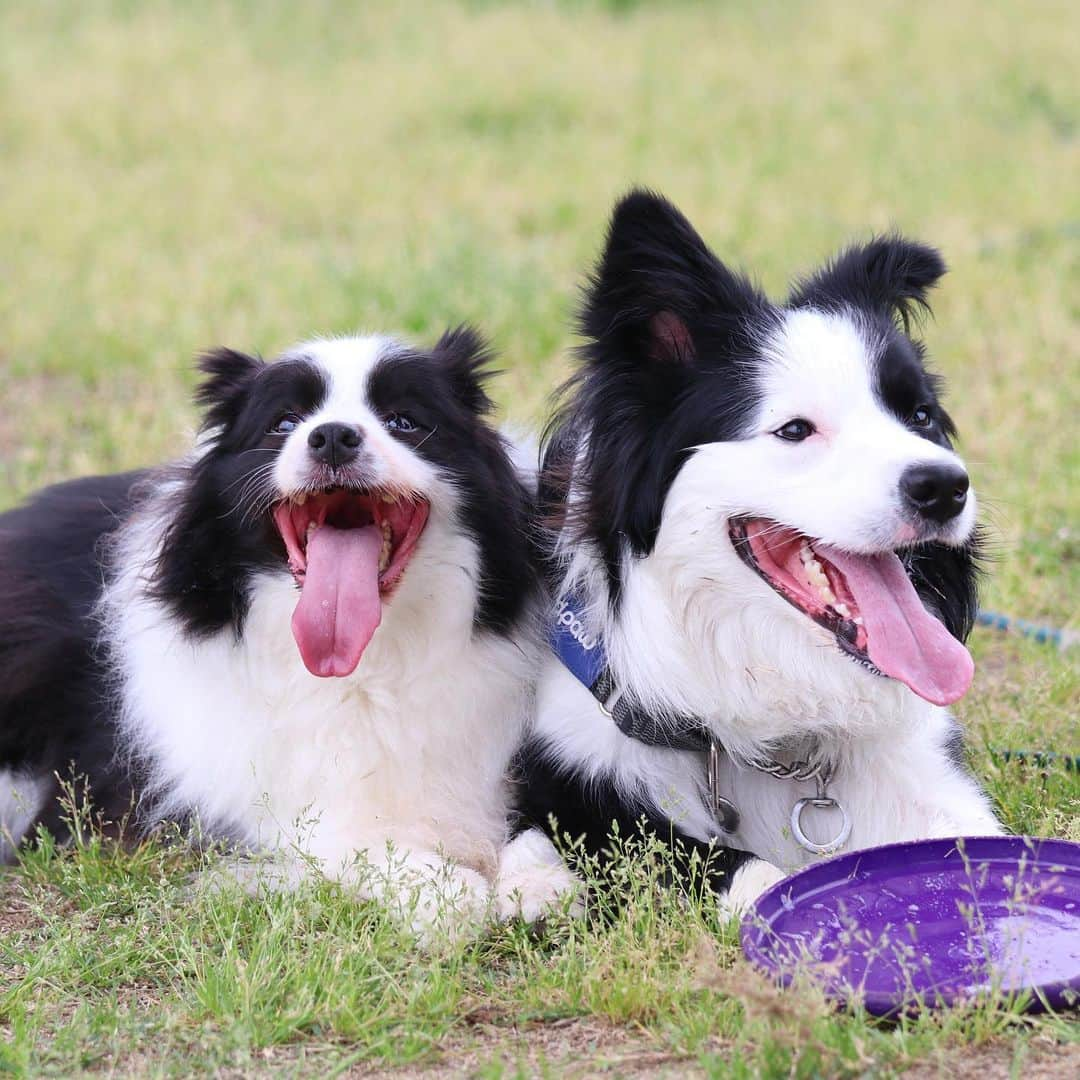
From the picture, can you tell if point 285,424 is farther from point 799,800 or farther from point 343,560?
point 799,800

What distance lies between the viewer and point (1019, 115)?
422 inches

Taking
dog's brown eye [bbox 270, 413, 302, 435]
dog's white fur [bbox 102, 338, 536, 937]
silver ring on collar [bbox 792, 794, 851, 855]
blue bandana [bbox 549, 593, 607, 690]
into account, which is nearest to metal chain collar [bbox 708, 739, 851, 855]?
silver ring on collar [bbox 792, 794, 851, 855]

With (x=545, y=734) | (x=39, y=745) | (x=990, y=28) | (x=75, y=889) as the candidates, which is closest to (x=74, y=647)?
(x=39, y=745)

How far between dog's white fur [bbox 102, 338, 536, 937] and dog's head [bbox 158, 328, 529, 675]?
1 cm

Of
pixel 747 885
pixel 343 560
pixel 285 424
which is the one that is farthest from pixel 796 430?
pixel 285 424

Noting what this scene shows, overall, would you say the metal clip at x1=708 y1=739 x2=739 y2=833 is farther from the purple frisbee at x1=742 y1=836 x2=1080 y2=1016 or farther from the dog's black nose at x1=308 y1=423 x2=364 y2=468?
the dog's black nose at x1=308 y1=423 x2=364 y2=468

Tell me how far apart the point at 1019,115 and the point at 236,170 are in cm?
549

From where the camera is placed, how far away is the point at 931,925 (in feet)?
9.05

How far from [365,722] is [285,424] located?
A: 0.69 m

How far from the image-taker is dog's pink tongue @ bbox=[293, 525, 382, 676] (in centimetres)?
321

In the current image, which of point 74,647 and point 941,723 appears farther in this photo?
point 74,647

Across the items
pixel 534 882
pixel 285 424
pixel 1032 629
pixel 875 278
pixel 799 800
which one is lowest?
pixel 1032 629

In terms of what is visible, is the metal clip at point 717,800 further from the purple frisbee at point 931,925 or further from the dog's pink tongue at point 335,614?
the dog's pink tongue at point 335,614

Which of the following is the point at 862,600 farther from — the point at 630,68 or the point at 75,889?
the point at 630,68
